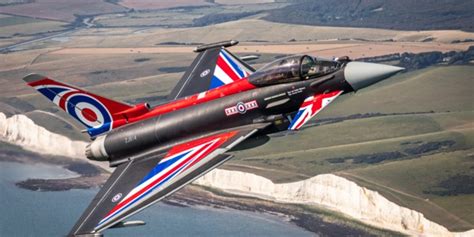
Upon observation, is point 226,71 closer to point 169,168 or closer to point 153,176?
point 169,168

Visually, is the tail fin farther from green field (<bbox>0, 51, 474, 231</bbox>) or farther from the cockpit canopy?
green field (<bbox>0, 51, 474, 231</bbox>)

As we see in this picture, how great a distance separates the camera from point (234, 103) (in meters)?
49.7

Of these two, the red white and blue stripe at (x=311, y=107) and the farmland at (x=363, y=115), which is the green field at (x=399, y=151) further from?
the red white and blue stripe at (x=311, y=107)

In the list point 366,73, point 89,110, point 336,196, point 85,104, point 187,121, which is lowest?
point 187,121

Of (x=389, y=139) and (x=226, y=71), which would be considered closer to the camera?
(x=226, y=71)

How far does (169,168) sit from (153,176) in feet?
3.63

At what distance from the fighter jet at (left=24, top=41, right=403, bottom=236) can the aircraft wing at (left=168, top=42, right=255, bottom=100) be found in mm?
6349

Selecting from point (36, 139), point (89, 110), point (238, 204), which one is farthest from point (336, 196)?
point (89, 110)

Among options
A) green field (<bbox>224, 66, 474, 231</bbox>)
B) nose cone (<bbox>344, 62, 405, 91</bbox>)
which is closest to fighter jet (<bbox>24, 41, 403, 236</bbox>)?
nose cone (<bbox>344, 62, 405, 91</bbox>)

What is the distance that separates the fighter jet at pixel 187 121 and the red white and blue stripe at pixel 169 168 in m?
0.07

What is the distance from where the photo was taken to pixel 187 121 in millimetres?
51125

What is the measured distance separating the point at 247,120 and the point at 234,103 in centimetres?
132

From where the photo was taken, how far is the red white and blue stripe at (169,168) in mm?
48125

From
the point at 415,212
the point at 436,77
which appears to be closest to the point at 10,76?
the point at 436,77
